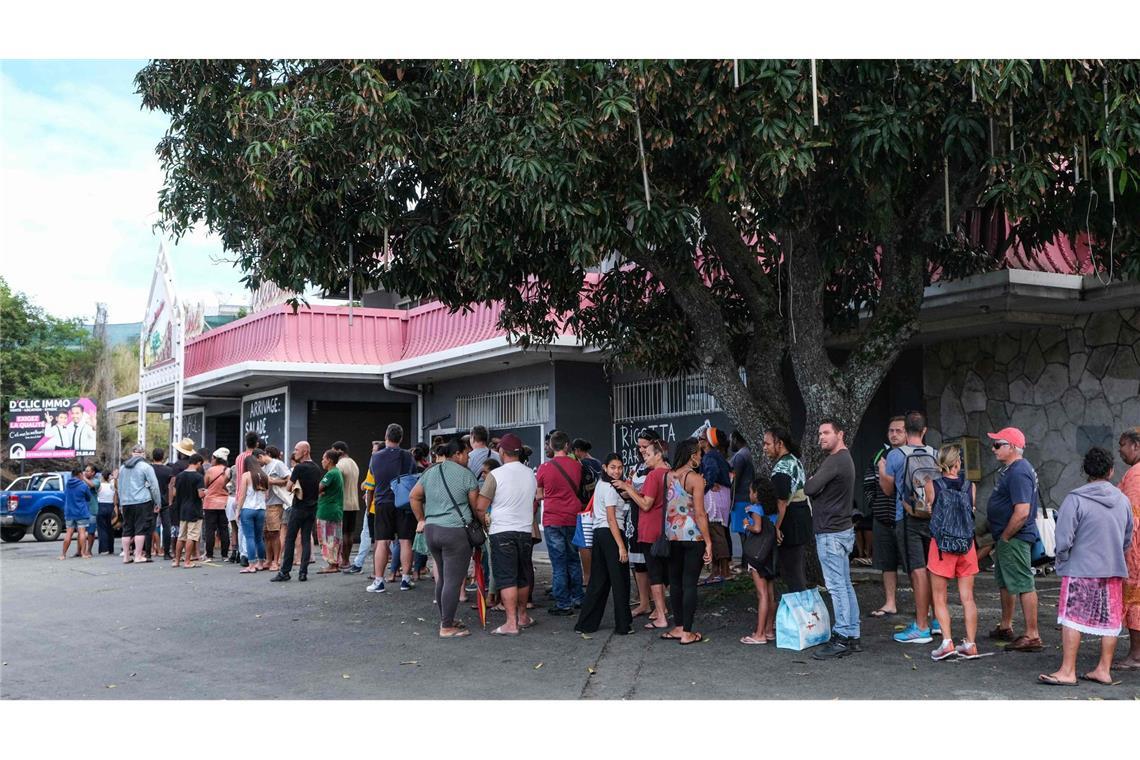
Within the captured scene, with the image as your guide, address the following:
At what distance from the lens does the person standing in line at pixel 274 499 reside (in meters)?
15.5

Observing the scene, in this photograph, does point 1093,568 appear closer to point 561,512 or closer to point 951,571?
point 951,571

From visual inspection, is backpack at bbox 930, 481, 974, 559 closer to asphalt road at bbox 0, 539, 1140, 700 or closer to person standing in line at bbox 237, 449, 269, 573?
asphalt road at bbox 0, 539, 1140, 700

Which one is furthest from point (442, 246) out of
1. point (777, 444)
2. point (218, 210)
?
point (777, 444)

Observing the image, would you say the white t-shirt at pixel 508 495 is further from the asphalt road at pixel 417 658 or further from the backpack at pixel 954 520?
the backpack at pixel 954 520

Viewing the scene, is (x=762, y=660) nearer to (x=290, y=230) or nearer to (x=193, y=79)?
(x=290, y=230)

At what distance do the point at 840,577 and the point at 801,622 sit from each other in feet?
1.83

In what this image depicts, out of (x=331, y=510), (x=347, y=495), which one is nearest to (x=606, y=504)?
(x=331, y=510)

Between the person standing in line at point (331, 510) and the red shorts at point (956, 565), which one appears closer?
the red shorts at point (956, 565)

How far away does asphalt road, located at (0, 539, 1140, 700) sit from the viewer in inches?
296

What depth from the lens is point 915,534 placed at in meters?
8.88

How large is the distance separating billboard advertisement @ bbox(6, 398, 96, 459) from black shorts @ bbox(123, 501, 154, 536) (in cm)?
2128

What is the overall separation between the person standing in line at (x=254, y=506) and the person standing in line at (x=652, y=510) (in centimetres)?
747

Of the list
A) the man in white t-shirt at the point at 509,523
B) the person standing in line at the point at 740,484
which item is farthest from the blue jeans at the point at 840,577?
the person standing in line at the point at 740,484

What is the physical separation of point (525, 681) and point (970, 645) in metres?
3.40
